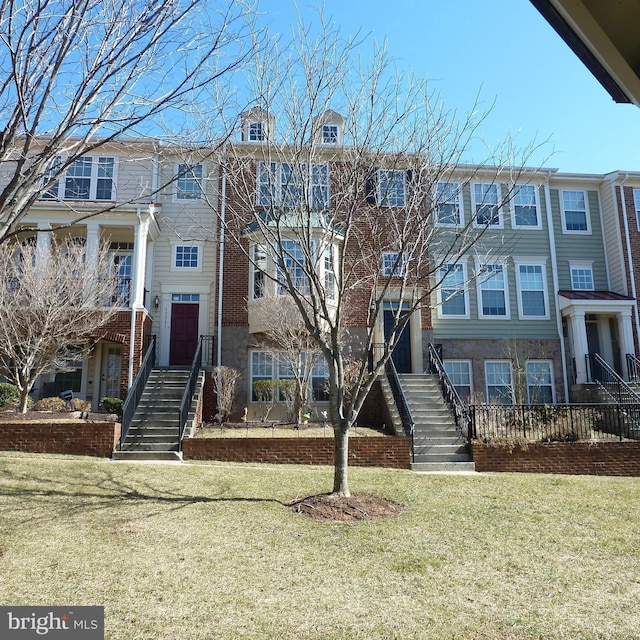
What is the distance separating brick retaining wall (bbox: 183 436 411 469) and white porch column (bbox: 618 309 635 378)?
35.4 feet

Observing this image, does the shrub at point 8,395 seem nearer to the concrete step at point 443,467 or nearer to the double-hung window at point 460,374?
the concrete step at point 443,467

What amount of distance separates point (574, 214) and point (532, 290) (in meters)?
3.54

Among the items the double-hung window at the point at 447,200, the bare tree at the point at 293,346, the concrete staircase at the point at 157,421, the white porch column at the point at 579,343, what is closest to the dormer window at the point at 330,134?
the double-hung window at the point at 447,200

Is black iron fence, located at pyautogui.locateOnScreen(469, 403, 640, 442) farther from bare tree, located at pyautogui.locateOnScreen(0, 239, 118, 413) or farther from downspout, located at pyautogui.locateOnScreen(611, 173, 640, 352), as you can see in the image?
bare tree, located at pyautogui.locateOnScreen(0, 239, 118, 413)

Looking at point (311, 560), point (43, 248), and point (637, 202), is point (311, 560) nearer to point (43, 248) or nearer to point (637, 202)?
point (43, 248)

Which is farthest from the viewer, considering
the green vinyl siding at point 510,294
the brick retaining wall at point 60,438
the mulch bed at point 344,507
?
the green vinyl siding at point 510,294

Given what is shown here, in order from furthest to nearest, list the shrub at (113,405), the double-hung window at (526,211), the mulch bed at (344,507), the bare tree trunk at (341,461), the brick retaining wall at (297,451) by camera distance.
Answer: the double-hung window at (526,211)
the shrub at (113,405)
the brick retaining wall at (297,451)
the bare tree trunk at (341,461)
the mulch bed at (344,507)

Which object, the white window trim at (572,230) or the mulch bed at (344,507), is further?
the white window trim at (572,230)

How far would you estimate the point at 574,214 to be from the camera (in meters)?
18.8

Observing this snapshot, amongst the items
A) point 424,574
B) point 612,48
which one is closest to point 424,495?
point 424,574

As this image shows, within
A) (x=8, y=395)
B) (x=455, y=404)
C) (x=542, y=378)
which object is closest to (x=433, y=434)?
(x=455, y=404)

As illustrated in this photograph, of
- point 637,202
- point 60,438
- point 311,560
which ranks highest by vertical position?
point 637,202

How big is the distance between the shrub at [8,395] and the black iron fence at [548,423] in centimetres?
1115

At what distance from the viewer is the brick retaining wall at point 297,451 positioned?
1053cm
